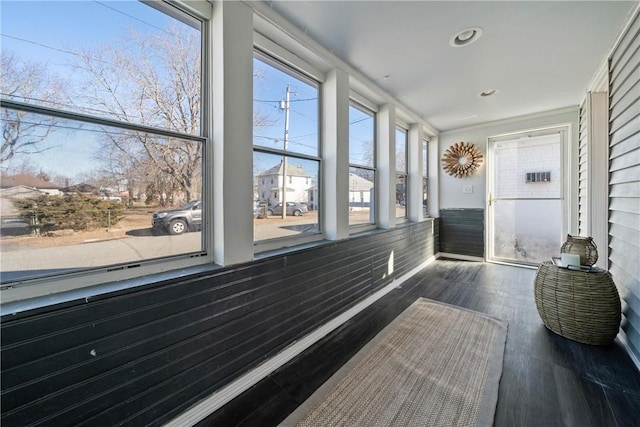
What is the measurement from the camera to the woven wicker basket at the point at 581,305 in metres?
1.82

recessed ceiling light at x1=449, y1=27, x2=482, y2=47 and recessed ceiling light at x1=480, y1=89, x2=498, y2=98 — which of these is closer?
recessed ceiling light at x1=449, y1=27, x2=482, y2=47

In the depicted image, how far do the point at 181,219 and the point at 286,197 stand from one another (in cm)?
82

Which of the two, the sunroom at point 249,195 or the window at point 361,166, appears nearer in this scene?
the sunroom at point 249,195

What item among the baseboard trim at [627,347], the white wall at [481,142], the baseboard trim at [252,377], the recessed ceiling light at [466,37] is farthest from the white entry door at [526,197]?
the baseboard trim at [252,377]

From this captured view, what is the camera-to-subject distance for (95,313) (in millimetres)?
988

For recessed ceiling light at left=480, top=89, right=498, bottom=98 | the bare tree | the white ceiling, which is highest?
recessed ceiling light at left=480, top=89, right=498, bottom=98

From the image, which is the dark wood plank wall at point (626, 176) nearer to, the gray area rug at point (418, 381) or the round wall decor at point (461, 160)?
the gray area rug at point (418, 381)

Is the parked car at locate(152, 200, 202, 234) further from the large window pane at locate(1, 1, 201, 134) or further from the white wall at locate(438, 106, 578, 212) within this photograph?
the white wall at locate(438, 106, 578, 212)

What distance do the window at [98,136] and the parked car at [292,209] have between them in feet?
1.81

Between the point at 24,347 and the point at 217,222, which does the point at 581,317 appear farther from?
the point at 24,347

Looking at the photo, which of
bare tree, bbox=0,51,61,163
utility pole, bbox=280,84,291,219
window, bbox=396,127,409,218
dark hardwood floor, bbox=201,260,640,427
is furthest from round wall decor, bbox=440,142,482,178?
bare tree, bbox=0,51,61,163

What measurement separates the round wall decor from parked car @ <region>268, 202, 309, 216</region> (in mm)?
3506

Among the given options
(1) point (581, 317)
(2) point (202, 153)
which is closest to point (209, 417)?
(2) point (202, 153)

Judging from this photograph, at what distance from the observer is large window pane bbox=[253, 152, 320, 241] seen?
179 cm
